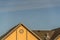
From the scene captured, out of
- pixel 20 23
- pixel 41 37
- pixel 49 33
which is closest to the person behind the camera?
pixel 20 23

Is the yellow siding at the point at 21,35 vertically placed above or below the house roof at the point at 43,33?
above

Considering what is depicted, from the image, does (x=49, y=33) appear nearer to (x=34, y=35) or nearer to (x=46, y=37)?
(x=46, y=37)

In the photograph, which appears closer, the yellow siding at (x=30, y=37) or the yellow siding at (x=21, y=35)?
the yellow siding at (x=21, y=35)

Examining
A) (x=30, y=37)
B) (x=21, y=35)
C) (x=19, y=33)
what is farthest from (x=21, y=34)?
(x=30, y=37)

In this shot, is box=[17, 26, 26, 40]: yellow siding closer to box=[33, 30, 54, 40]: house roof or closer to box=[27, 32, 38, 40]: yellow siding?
box=[27, 32, 38, 40]: yellow siding

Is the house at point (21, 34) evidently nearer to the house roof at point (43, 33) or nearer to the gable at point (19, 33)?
the gable at point (19, 33)

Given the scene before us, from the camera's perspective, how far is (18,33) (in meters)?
48.7

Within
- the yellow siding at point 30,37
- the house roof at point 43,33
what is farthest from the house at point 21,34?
the house roof at point 43,33

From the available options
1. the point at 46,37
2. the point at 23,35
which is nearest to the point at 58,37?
the point at 46,37

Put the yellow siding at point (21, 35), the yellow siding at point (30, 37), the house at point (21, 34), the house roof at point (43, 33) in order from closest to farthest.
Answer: the house at point (21, 34) → the yellow siding at point (21, 35) → the yellow siding at point (30, 37) → the house roof at point (43, 33)

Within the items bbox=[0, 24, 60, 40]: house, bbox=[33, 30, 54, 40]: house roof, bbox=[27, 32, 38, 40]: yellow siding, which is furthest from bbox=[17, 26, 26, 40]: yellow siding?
bbox=[33, 30, 54, 40]: house roof

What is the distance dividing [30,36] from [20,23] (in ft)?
11.1

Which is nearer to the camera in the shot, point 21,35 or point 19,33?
point 19,33

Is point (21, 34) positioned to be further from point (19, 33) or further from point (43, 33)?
point (43, 33)
